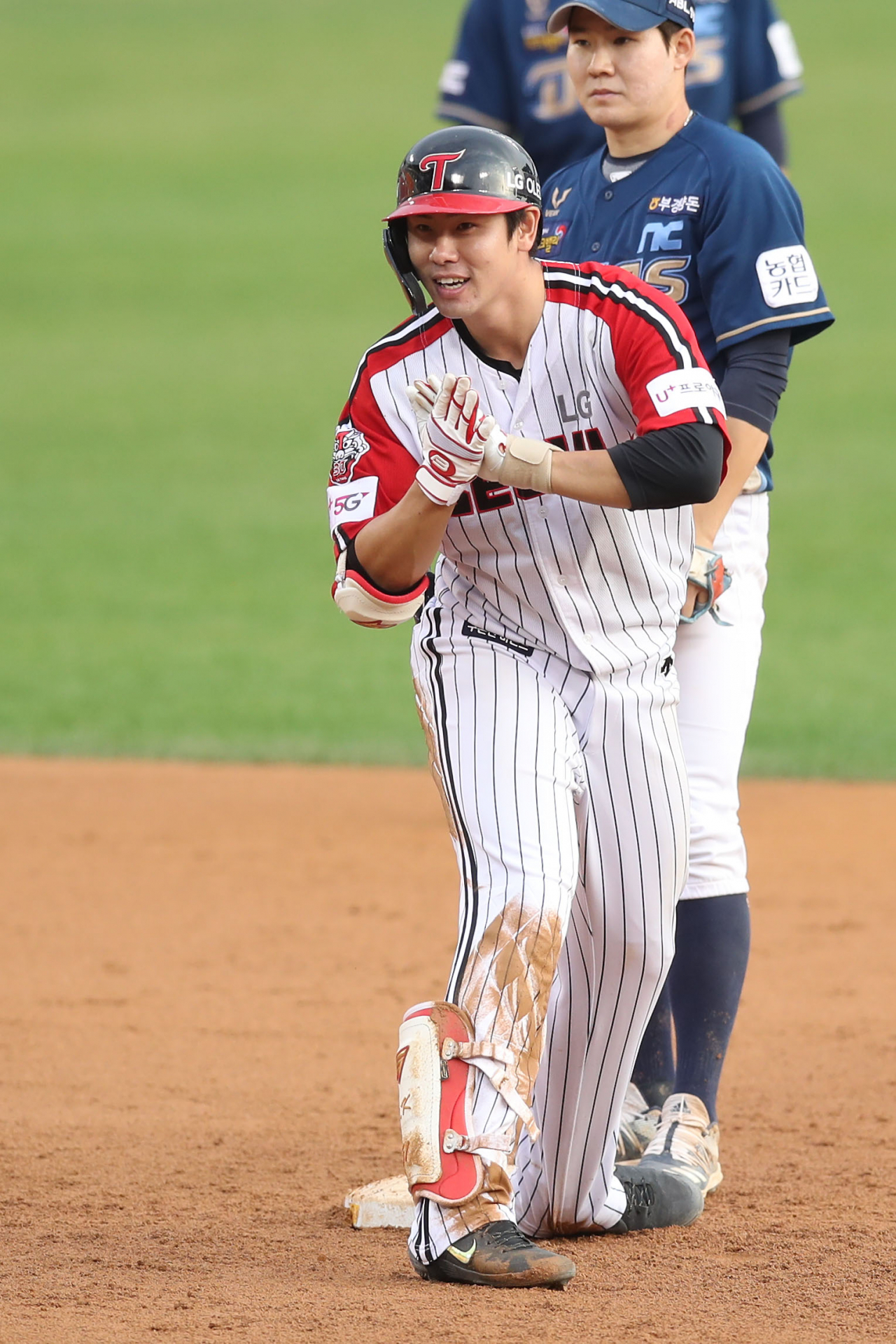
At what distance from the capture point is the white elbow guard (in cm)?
298

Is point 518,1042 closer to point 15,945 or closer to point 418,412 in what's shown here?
point 418,412

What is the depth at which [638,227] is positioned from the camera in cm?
372

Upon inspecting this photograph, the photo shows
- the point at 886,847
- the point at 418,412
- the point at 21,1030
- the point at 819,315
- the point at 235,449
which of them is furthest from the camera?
the point at 235,449

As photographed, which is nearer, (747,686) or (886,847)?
(747,686)

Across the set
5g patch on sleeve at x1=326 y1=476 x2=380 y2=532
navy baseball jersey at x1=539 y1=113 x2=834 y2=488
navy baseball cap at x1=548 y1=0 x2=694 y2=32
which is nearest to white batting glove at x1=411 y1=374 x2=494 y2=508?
5g patch on sleeve at x1=326 y1=476 x2=380 y2=532

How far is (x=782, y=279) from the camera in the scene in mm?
3627

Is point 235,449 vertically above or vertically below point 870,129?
below

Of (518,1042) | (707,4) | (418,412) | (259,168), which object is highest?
(259,168)

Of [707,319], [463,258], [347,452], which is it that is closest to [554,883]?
[347,452]

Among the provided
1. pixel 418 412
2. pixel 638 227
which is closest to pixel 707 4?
pixel 638 227

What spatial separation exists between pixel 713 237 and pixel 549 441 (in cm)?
78

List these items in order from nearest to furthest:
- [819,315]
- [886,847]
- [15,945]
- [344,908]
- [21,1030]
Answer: [819,315]
[21,1030]
[15,945]
[344,908]
[886,847]

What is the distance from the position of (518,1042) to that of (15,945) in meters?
2.98

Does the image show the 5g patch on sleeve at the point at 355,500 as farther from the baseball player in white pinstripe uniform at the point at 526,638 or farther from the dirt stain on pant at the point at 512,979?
the dirt stain on pant at the point at 512,979
